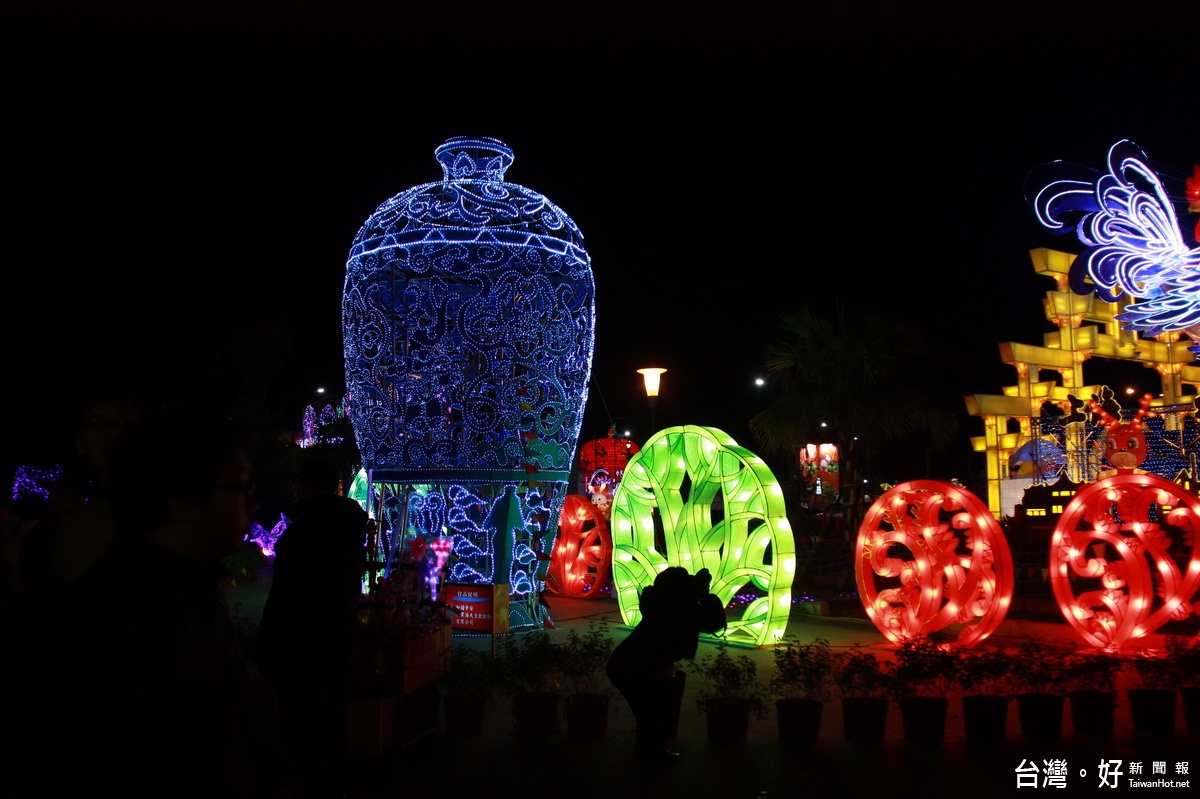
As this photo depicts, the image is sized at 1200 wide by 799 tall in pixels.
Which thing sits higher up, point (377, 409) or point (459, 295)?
point (459, 295)

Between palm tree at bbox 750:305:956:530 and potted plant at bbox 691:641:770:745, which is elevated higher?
palm tree at bbox 750:305:956:530

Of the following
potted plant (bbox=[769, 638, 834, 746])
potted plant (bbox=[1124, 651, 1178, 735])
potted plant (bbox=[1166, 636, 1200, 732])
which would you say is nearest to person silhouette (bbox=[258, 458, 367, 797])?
potted plant (bbox=[769, 638, 834, 746])

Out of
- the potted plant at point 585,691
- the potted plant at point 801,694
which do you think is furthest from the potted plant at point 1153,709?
the potted plant at point 585,691

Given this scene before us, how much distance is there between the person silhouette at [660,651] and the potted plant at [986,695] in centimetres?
163

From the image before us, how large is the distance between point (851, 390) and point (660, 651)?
9.83 meters

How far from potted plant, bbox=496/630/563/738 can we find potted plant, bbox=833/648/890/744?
1.77 m

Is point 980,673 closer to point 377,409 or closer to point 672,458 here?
point 672,458

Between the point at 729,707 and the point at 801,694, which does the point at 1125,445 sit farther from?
the point at 729,707

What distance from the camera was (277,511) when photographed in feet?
73.0

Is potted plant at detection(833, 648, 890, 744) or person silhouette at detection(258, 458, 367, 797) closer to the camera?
person silhouette at detection(258, 458, 367, 797)

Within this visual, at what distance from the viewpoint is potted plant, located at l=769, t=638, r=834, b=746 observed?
6328 millimetres

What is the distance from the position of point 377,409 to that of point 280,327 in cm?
881

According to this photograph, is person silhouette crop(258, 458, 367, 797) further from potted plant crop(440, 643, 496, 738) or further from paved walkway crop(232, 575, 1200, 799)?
potted plant crop(440, 643, 496, 738)

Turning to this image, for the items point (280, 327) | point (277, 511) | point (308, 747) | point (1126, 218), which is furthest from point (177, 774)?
point (277, 511)
